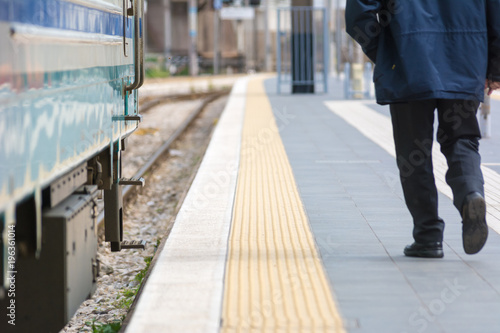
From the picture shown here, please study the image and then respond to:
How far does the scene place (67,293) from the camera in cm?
340

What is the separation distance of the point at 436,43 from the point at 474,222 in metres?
0.87

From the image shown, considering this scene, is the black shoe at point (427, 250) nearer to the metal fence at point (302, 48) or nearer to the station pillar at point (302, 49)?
the metal fence at point (302, 48)

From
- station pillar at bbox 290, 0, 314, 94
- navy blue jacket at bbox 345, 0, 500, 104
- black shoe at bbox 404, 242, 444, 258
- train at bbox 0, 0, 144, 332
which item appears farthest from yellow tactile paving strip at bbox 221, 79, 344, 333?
station pillar at bbox 290, 0, 314, 94

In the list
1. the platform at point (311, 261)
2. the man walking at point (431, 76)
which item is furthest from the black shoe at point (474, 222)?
the platform at point (311, 261)

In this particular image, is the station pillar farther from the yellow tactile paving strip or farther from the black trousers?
the black trousers

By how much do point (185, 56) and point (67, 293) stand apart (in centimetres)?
4776

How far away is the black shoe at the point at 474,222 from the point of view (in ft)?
13.4

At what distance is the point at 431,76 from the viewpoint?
4188 millimetres

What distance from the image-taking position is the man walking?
4.21m

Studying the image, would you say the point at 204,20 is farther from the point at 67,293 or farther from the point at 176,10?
the point at 67,293

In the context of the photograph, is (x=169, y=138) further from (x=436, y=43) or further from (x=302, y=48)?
(x=436, y=43)

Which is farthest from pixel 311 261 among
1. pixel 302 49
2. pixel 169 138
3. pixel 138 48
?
pixel 302 49

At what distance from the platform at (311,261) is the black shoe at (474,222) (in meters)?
0.17

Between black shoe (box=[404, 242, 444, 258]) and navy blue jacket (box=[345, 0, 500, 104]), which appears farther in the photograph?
black shoe (box=[404, 242, 444, 258])
